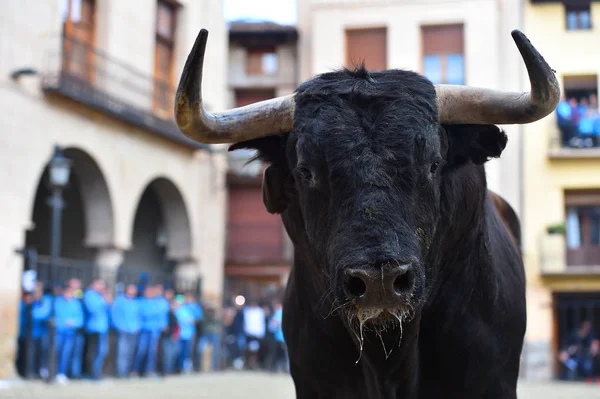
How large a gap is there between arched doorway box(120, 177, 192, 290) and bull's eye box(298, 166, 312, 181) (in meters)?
20.6

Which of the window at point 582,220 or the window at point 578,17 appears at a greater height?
the window at point 578,17

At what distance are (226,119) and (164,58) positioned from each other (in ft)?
67.3

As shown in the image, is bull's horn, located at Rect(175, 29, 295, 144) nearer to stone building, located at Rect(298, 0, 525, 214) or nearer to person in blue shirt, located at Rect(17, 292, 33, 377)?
person in blue shirt, located at Rect(17, 292, 33, 377)

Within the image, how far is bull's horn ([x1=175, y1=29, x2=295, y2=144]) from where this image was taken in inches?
161

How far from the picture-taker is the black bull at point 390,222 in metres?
3.48

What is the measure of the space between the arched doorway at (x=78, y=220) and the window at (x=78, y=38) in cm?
172

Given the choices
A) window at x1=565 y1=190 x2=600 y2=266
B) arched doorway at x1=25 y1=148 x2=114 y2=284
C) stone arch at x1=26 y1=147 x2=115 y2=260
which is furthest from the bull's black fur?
window at x1=565 y1=190 x2=600 y2=266

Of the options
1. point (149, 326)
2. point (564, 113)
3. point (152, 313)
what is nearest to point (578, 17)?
point (564, 113)

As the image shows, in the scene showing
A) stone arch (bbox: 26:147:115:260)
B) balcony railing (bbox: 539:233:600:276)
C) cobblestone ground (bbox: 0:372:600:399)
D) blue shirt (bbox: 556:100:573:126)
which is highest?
blue shirt (bbox: 556:100:573:126)

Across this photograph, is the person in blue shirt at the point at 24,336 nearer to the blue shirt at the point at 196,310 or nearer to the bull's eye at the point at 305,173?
the blue shirt at the point at 196,310

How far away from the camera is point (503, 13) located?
29.2 meters

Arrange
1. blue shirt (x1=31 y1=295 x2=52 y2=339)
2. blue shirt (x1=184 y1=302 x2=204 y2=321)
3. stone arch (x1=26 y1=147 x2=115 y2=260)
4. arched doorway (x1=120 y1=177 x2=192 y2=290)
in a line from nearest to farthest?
blue shirt (x1=31 y1=295 x2=52 y2=339) < blue shirt (x1=184 y1=302 x2=204 y2=321) < stone arch (x1=26 y1=147 x2=115 y2=260) < arched doorway (x1=120 y1=177 x2=192 y2=290)

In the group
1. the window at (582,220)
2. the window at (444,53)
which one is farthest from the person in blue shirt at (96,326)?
the window at (444,53)

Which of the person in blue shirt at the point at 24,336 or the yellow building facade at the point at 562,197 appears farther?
the yellow building facade at the point at 562,197
